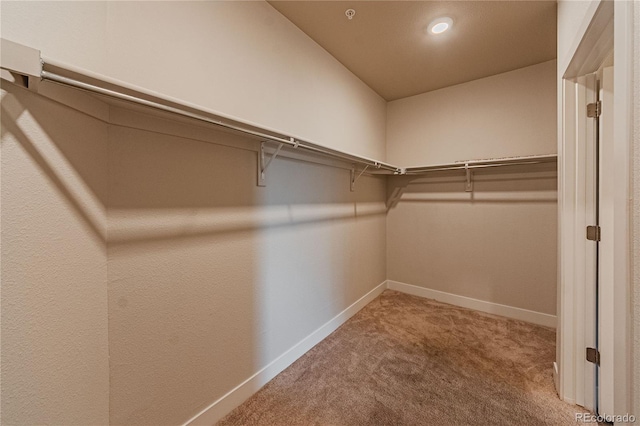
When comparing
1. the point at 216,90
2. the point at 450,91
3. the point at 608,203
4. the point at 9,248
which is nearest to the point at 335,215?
the point at 216,90

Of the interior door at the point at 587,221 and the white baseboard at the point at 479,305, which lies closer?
the interior door at the point at 587,221

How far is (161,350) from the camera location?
108 centimetres

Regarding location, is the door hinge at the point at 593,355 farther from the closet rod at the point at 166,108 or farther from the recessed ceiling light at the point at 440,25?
the recessed ceiling light at the point at 440,25

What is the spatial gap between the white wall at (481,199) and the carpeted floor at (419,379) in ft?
1.67

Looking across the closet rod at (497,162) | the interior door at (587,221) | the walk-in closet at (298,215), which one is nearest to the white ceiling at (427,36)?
the walk-in closet at (298,215)

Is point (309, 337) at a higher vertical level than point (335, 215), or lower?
lower

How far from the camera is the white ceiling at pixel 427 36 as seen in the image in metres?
1.58

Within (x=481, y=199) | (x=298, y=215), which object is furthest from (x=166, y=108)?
(x=481, y=199)

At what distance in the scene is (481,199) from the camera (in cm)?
252

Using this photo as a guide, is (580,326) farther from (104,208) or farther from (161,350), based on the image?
(104,208)

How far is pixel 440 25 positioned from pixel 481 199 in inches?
67.1

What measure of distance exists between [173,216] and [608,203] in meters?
2.22

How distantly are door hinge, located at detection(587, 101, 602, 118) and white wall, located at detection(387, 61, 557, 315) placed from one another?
1.07m

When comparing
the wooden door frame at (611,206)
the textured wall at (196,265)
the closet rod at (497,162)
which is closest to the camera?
the wooden door frame at (611,206)
